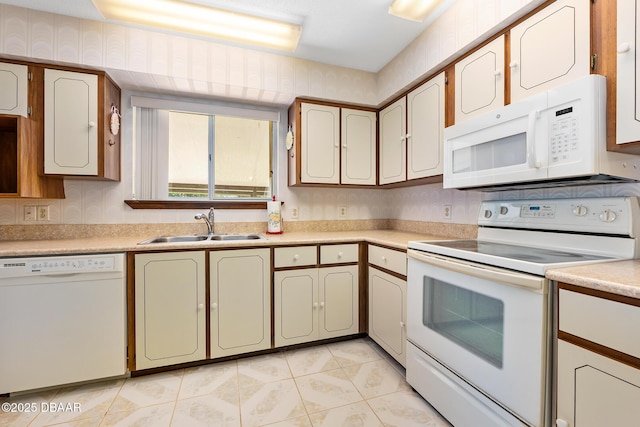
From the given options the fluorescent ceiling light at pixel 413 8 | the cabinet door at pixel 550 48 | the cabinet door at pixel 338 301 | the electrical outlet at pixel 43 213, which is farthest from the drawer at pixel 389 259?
the electrical outlet at pixel 43 213

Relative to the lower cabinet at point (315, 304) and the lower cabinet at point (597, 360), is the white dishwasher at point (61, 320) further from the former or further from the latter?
the lower cabinet at point (597, 360)

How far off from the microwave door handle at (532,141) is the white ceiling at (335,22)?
1027mm

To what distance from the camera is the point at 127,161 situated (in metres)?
2.29

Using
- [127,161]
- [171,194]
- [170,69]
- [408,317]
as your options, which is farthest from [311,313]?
[170,69]

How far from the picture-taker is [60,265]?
164 cm

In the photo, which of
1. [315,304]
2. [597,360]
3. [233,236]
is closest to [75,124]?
[233,236]

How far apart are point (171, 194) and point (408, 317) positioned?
2.07m

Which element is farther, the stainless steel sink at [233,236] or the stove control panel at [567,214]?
the stainless steel sink at [233,236]

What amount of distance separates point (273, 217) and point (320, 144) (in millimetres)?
749

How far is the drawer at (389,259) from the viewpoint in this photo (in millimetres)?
1851

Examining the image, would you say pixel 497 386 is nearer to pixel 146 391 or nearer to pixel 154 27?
pixel 146 391

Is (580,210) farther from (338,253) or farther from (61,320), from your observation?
(61,320)

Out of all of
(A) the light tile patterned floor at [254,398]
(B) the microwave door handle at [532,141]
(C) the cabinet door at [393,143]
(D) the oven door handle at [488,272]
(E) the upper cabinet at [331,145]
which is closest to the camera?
(D) the oven door handle at [488,272]

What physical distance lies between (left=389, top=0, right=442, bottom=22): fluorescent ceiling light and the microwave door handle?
37.9 inches
